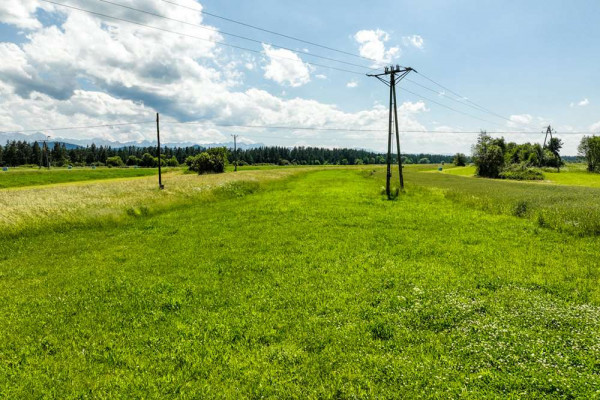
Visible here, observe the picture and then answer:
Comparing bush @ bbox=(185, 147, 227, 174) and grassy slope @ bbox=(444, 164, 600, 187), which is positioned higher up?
bush @ bbox=(185, 147, 227, 174)

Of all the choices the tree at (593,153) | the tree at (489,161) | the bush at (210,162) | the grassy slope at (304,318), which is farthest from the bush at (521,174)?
the bush at (210,162)

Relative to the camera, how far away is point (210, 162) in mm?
94250

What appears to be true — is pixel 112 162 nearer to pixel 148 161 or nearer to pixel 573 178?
pixel 148 161

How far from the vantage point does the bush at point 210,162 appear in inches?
3711

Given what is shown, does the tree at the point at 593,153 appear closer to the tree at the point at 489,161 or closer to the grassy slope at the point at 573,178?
the grassy slope at the point at 573,178

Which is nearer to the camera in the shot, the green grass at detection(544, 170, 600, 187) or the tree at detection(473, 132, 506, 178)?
the green grass at detection(544, 170, 600, 187)

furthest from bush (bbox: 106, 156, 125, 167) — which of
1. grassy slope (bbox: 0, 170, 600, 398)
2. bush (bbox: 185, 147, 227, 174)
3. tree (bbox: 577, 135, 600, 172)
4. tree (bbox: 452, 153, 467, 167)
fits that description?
tree (bbox: 577, 135, 600, 172)

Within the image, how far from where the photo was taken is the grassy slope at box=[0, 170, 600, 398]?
18.7 ft

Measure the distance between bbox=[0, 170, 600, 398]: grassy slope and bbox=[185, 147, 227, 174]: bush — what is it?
3203 inches

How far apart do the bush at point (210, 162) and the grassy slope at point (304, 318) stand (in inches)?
3203

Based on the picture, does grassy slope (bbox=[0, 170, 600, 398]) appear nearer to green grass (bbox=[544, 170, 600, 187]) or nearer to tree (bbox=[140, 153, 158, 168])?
green grass (bbox=[544, 170, 600, 187])

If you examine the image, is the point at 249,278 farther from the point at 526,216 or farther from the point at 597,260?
the point at 526,216

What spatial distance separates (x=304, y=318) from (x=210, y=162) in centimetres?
9278

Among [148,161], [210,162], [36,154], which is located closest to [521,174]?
[210,162]
